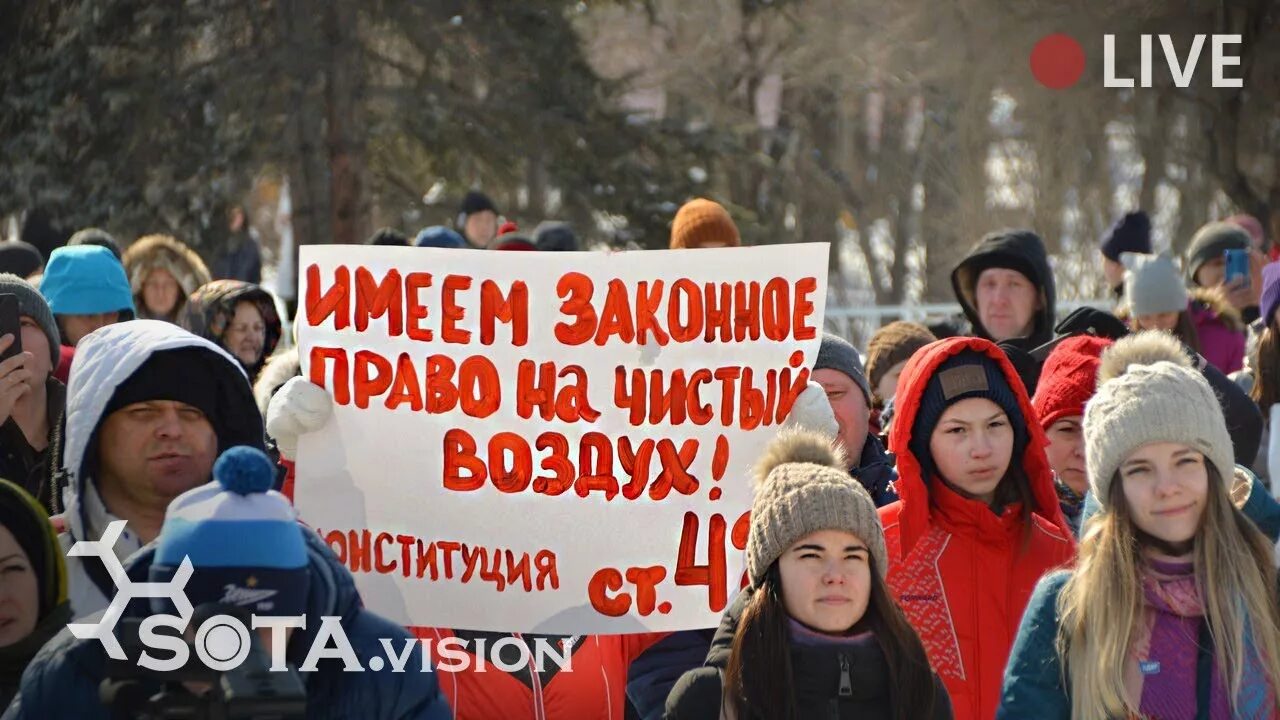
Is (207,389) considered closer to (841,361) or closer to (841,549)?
(841,549)

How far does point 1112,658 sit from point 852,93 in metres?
20.5

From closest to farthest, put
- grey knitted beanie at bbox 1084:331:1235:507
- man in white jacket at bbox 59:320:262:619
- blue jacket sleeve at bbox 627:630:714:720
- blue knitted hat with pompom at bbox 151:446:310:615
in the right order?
blue knitted hat with pompom at bbox 151:446:310:615
grey knitted beanie at bbox 1084:331:1235:507
man in white jacket at bbox 59:320:262:619
blue jacket sleeve at bbox 627:630:714:720

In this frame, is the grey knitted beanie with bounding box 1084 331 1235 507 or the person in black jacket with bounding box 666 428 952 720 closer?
the person in black jacket with bounding box 666 428 952 720

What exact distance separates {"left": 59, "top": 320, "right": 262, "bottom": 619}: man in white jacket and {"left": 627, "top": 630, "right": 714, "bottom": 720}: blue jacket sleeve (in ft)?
3.47

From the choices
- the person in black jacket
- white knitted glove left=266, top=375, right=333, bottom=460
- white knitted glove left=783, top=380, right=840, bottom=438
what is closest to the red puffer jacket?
white knitted glove left=266, top=375, right=333, bottom=460

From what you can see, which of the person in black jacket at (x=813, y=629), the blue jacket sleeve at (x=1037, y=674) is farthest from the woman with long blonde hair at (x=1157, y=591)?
the person in black jacket at (x=813, y=629)

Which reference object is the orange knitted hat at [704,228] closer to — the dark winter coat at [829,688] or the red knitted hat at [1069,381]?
the red knitted hat at [1069,381]

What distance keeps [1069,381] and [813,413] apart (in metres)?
0.81

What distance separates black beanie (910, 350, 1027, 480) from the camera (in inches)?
179

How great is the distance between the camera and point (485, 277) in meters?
4.96

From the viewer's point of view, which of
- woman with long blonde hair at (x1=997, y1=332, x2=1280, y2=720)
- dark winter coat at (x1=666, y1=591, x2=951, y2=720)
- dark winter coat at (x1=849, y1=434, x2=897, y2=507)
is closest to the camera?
woman with long blonde hair at (x1=997, y1=332, x2=1280, y2=720)

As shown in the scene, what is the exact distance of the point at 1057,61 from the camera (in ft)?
51.9

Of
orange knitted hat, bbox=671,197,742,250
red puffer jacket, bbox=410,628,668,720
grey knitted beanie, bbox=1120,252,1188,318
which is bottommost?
red puffer jacket, bbox=410,628,668,720

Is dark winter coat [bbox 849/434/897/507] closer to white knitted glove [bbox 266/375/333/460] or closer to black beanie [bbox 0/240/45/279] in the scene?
white knitted glove [bbox 266/375/333/460]
